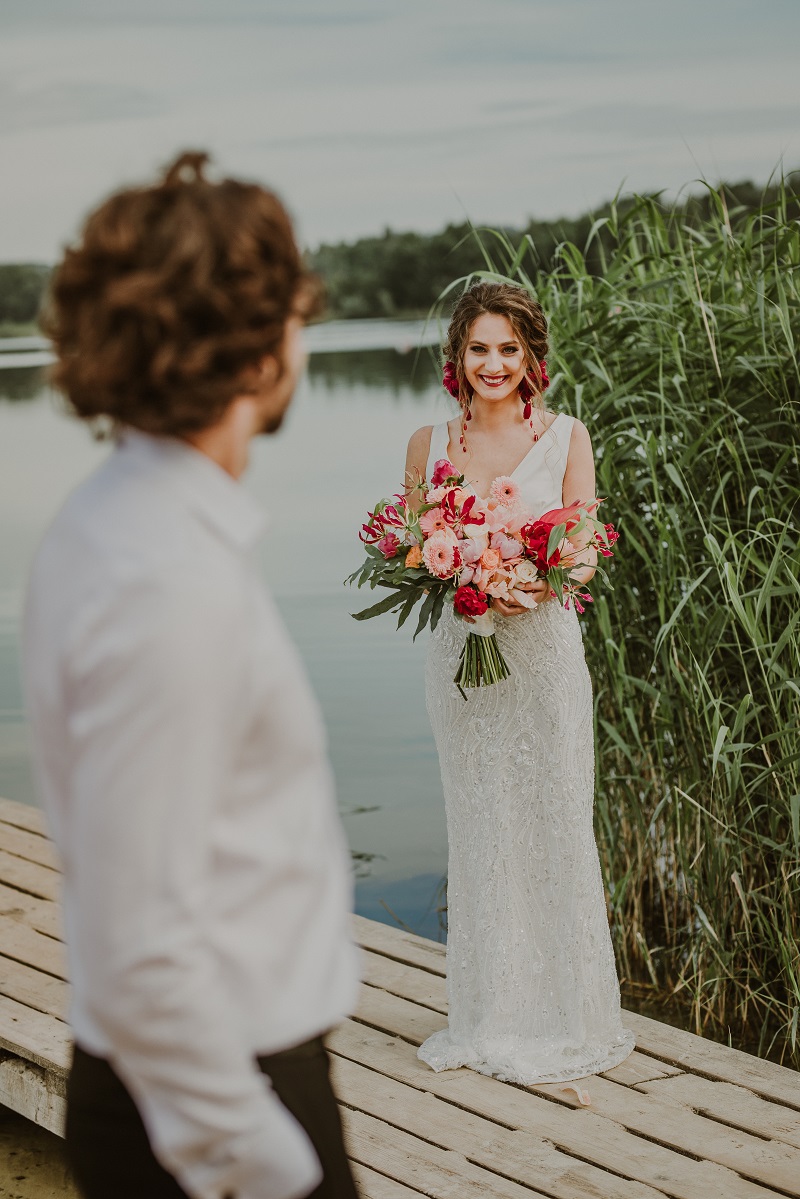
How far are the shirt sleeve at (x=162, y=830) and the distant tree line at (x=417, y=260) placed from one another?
43cm

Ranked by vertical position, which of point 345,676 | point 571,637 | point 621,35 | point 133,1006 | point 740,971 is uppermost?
point 621,35

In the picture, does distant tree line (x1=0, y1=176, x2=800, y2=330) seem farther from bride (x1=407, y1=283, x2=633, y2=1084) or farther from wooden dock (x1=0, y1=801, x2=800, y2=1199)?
wooden dock (x1=0, y1=801, x2=800, y2=1199)

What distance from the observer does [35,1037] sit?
349 cm

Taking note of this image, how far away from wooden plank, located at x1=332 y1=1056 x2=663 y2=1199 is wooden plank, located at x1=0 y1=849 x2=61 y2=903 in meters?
1.58

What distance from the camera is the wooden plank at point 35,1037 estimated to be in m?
3.37

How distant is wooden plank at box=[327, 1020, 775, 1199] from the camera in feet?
9.19

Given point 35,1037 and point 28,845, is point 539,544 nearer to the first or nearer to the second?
point 35,1037

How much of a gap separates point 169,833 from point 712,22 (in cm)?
2005

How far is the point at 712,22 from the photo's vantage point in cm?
1903

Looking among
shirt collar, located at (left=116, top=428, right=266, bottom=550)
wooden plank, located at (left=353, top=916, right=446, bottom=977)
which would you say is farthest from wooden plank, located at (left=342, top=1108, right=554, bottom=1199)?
shirt collar, located at (left=116, top=428, right=266, bottom=550)

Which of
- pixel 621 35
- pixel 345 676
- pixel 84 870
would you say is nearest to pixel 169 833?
pixel 84 870

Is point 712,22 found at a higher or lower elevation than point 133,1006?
higher

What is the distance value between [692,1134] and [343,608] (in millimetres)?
Answer: 9312

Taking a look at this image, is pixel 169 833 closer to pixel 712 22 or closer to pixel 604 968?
pixel 604 968
